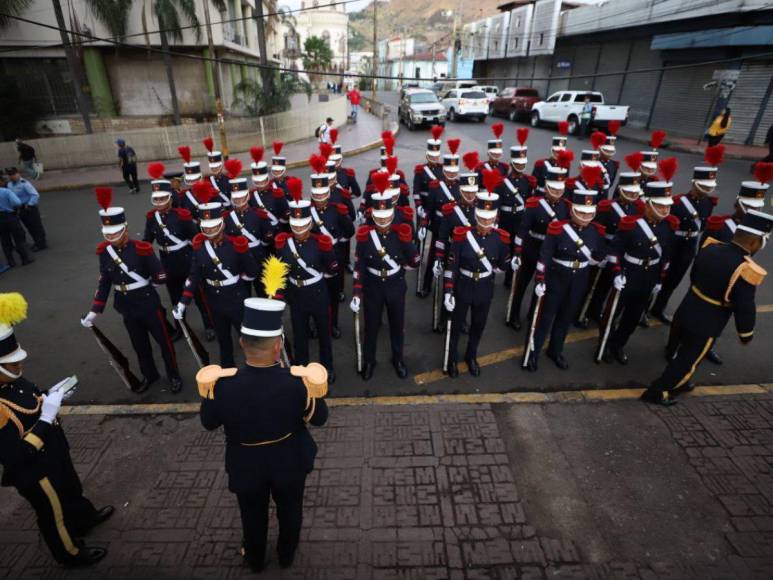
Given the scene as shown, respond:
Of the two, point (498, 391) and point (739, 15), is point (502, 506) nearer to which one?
point (498, 391)

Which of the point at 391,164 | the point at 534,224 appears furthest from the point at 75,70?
the point at 534,224

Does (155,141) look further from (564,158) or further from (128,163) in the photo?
(564,158)

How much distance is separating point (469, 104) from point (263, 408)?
2630 centimetres

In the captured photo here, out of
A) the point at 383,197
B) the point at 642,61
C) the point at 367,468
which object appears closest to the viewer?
the point at 367,468

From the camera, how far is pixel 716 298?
14.5 feet

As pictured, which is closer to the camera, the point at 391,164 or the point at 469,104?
the point at 391,164

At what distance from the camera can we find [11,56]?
1856cm

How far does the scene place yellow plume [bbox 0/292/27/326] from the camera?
278 cm

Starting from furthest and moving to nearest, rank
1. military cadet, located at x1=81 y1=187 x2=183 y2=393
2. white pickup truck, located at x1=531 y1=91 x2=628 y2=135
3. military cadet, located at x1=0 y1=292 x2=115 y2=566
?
white pickup truck, located at x1=531 y1=91 x2=628 y2=135 → military cadet, located at x1=81 y1=187 x2=183 y2=393 → military cadet, located at x1=0 y1=292 x2=115 y2=566

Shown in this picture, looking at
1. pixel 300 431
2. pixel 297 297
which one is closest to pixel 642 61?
pixel 297 297

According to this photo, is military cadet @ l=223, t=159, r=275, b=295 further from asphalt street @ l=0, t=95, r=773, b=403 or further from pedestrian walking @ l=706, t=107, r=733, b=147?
pedestrian walking @ l=706, t=107, r=733, b=147

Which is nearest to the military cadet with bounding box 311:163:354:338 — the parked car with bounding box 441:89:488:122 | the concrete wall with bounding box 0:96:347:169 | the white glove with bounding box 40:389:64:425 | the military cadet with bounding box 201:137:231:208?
the military cadet with bounding box 201:137:231:208

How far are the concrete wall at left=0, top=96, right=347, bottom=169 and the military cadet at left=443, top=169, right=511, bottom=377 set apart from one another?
55.4 ft

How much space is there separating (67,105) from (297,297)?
22015mm
